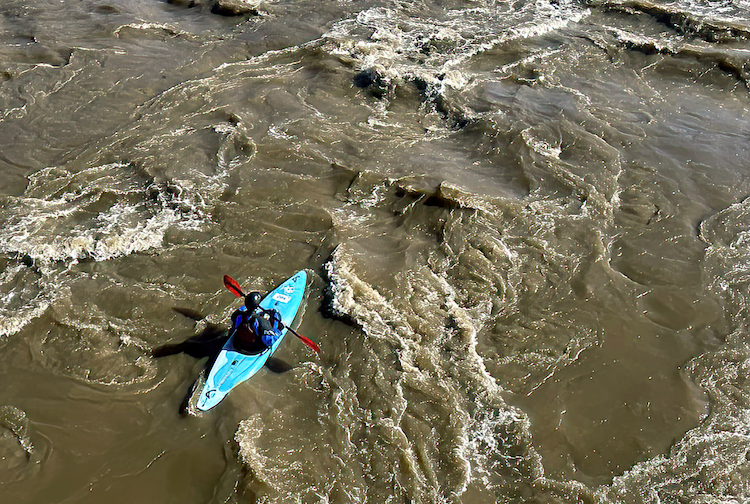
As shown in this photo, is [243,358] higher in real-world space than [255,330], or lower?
lower

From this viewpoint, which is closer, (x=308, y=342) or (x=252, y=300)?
(x=252, y=300)

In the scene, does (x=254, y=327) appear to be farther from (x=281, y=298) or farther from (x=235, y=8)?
(x=235, y=8)

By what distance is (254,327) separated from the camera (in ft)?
19.5

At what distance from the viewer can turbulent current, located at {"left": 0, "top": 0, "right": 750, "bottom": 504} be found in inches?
210

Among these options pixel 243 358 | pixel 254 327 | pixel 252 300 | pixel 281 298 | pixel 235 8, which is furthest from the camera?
pixel 235 8

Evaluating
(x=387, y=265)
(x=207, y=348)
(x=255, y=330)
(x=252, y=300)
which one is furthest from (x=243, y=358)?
(x=387, y=265)

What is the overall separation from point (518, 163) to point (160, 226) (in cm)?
631

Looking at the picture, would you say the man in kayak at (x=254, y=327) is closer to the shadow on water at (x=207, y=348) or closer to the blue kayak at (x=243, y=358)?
the blue kayak at (x=243, y=358)

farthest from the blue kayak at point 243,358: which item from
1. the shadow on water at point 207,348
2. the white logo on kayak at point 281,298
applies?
the shadow on water at point 207,348

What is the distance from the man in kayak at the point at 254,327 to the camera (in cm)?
594

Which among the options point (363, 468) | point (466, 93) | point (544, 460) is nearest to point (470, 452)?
point (544, 460)

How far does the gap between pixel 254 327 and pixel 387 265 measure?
2.27 meters

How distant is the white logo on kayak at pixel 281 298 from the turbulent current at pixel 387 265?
1.06ft

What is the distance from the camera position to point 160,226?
809cm
